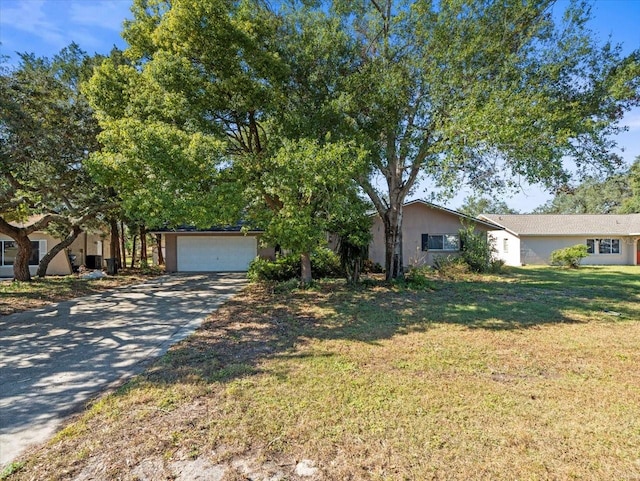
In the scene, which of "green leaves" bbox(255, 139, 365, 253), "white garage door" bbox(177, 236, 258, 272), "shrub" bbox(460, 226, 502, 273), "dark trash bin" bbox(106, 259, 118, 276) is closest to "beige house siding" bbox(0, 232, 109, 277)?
"dark trash bin" bbox(106, 259, 118, 276)

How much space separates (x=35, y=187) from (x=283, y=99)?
9.64 metres

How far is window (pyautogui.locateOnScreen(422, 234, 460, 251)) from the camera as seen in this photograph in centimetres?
2047

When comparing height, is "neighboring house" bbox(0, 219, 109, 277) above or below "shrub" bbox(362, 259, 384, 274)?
above

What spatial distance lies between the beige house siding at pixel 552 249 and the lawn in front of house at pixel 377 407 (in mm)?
18892

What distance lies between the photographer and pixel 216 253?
65.7 feet

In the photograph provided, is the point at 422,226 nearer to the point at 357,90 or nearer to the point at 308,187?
the point at 357,90

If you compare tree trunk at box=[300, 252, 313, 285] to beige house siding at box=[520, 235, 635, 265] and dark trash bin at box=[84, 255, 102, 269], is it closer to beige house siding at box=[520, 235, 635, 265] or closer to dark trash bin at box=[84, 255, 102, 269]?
dark trash bin at box=[84, 255, 102, 269]

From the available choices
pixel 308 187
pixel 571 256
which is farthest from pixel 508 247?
pixel 308 187

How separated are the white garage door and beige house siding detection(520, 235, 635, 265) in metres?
17.9

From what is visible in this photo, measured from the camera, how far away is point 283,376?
15.1 feet

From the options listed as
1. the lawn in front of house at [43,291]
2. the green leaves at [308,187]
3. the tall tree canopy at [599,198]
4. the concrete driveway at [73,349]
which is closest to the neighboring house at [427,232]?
the green leaves at [308,187]

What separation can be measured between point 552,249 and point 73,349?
2688 centimetres

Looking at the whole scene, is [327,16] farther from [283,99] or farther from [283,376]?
[283,376]

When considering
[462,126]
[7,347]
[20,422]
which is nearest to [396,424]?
[20,422]
